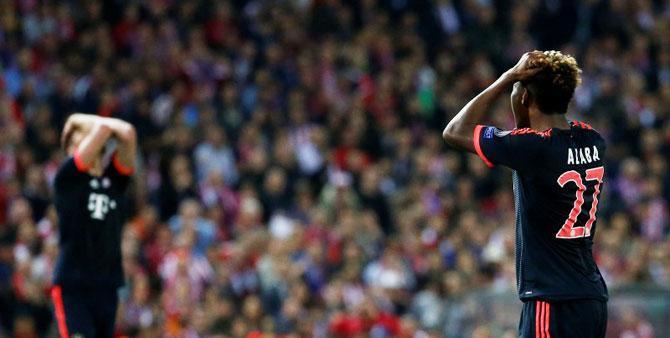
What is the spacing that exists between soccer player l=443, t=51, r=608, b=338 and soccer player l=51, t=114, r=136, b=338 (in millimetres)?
2822

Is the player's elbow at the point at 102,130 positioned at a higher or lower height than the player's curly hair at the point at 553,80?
lower

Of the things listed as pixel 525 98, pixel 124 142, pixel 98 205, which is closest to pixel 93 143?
pixel 124 142

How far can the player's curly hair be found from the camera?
5660 millimetres

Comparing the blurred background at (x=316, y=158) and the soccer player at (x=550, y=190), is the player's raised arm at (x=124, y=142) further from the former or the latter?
the blurred background at (x=316, y=158)

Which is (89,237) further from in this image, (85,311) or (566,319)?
(566,319)

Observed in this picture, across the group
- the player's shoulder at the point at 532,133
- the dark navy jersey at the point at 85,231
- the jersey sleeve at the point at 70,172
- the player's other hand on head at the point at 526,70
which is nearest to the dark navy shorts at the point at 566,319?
the player's shoulder at the point at 532,133

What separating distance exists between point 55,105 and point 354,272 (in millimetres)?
4322

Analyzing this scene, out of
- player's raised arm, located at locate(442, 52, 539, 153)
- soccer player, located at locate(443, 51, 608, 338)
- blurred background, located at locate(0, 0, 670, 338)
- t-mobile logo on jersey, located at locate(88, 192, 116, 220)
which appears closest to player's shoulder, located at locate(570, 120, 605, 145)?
soccer player, located at locate(443, 51, 608, 338)

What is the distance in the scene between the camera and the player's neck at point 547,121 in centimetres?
587

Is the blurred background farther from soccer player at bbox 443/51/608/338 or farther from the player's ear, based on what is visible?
the player's ear

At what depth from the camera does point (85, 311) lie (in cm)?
783

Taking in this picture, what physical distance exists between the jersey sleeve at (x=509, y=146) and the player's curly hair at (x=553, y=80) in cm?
17

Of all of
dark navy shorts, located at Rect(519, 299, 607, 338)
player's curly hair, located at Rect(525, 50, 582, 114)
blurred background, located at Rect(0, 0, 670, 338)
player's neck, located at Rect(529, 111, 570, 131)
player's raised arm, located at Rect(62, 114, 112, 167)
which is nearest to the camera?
player's curly hair, located at Rect(525, 50, 582, 114)

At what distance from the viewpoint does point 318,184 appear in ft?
53.3
